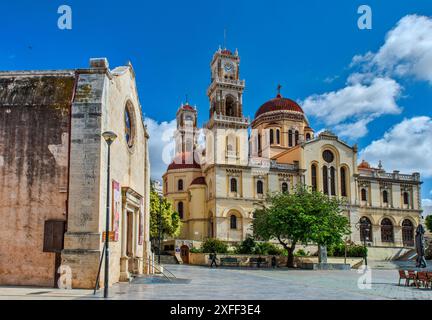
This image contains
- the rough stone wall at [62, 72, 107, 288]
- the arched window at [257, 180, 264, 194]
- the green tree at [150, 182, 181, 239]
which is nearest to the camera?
the rough stone wall at [62, 72, 107, 288]

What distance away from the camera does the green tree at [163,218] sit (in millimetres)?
51938

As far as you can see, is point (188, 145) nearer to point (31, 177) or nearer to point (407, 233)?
point (407, 233)

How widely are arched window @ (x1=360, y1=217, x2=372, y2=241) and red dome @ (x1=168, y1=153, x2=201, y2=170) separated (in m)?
22.5

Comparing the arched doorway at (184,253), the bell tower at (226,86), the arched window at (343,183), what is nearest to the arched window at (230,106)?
the bell tower at (226,86)

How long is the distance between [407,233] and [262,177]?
22.1m

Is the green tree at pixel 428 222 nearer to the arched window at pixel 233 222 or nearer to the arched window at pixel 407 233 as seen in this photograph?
the arched window at pixel 407 233

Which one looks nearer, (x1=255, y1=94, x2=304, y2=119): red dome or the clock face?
the clock face

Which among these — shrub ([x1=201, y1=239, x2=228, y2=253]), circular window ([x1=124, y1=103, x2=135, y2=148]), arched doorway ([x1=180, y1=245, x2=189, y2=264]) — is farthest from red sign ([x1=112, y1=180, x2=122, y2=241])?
arched doorway ([x1=180, y1=245, x2=189, y2=264])

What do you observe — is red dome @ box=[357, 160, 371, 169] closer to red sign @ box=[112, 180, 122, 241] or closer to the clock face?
the clock face

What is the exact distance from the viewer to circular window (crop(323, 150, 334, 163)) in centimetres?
6480

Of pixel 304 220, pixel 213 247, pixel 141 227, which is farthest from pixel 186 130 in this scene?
pixel 141 227

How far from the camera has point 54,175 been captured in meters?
18.8

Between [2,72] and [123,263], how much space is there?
365 inches
